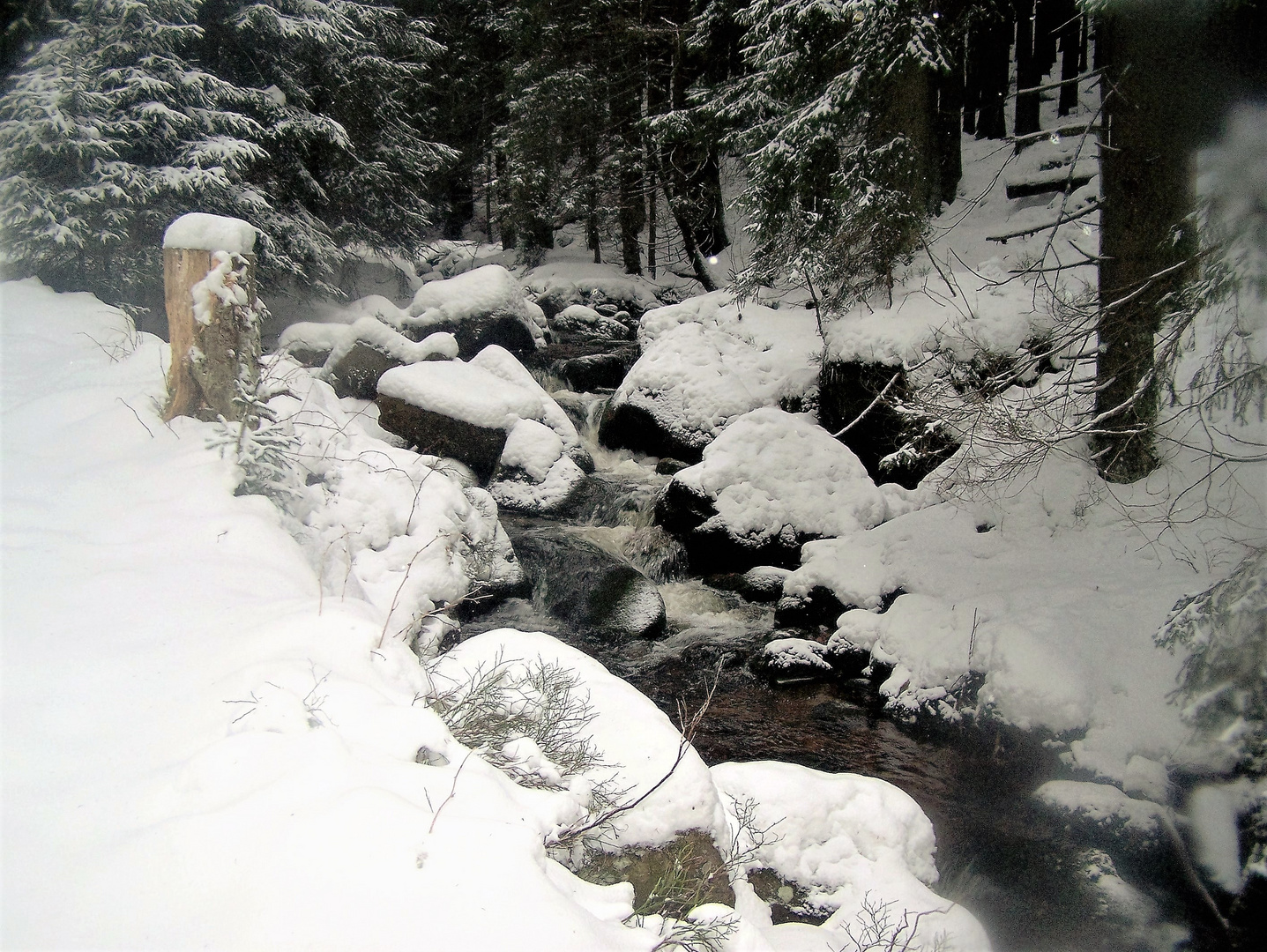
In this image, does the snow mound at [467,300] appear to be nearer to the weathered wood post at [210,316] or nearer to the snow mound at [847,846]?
the weathered wood post at [210,316]

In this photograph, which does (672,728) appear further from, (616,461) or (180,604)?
(616,461)

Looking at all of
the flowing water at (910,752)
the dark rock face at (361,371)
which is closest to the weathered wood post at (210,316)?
the flowing water at (910,752)

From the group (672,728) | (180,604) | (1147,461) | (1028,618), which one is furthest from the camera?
(1147,461)

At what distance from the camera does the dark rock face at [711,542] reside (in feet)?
24.6

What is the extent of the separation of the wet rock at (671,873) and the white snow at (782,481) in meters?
4.83

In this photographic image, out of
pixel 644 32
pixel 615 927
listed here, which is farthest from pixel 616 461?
pixel 644 32

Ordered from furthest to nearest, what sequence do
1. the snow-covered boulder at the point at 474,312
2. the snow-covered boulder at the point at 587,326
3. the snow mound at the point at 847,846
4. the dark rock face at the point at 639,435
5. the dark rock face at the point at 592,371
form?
the snow-covered boulder at the point at 587,326, the dark rock face at the point at 592,371, the snow-covered boulder at the point at 474,312, the dark rock face at the point at 639,435, the snow mound at the point at 847,846

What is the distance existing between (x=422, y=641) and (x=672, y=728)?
150 centimetres

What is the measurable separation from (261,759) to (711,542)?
5.89 m

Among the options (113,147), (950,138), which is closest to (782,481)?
(113,147)

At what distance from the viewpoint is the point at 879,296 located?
909 centimetres

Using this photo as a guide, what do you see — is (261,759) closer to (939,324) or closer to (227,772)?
(227,772)

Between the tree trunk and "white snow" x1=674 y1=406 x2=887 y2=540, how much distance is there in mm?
2254

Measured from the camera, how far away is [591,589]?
7.08 meters
